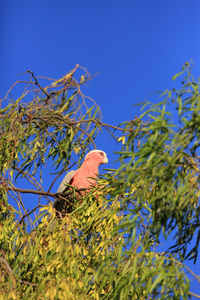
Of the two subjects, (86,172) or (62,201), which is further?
(86,172)

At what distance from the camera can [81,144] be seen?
3713 mm

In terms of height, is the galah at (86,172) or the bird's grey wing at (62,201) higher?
the galah at (86,172)

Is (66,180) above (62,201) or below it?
above

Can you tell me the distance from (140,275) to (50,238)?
50 cm

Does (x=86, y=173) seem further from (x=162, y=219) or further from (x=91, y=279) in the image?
(x=162, y=219)

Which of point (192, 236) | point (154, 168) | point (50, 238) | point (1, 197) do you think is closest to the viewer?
point (154, 168)

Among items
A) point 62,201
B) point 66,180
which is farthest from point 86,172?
point 62,201

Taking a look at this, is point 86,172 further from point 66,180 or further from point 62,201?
point 62,201

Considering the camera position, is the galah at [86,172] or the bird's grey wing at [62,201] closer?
the bird's grey wing at [62,201]

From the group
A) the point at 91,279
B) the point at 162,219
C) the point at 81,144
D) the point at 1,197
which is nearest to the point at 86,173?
the point at 81,144

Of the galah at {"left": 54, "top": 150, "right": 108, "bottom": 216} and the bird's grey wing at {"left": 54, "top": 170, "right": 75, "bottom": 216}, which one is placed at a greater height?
the galah at {"left": 54, "top": 150, "right": 108, "bottom": 216}

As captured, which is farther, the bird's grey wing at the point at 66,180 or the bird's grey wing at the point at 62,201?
the bird's grey wing at the point at 66,180

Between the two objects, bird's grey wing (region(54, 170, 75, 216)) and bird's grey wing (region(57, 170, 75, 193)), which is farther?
bird's grey wing (region(57, 170, 75, 193))

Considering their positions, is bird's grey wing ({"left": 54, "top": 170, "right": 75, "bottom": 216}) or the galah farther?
the galah
